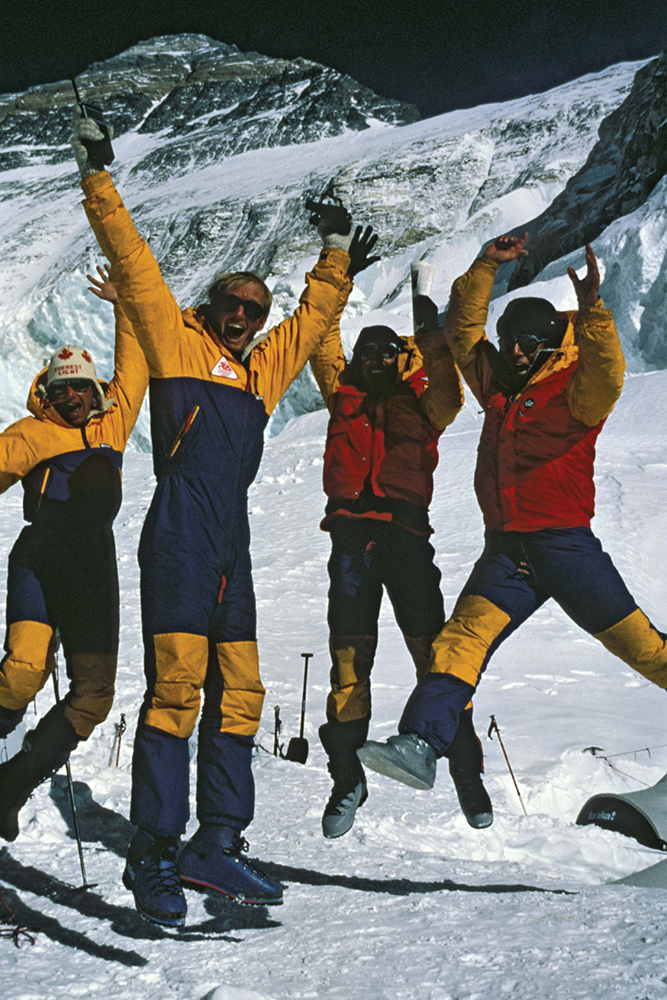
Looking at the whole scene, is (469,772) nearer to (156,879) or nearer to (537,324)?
(156,879)

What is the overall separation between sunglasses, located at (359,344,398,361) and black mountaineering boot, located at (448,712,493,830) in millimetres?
1354

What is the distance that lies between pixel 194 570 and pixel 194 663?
0.27m

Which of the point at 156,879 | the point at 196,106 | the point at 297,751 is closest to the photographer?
the point at 156,879

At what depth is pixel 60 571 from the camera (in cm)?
320

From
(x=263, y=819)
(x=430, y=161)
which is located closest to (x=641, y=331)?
(x=263, y=819)

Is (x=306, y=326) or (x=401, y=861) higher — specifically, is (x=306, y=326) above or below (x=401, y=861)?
above

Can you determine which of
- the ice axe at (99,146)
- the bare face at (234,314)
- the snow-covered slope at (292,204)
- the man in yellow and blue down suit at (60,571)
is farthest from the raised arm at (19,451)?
the snow-covered slope at (292,204)

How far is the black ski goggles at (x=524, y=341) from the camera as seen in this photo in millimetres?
3146

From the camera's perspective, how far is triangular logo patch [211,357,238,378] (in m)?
2.83

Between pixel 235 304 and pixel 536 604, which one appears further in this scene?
pixel 536 604

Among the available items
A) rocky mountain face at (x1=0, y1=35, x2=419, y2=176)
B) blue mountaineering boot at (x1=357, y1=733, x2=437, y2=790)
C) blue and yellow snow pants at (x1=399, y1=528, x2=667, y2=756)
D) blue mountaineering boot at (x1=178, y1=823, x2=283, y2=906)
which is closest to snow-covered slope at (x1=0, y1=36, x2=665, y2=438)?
rocky mountain face at (x1=0, y1=35, x2=419, y2=176)

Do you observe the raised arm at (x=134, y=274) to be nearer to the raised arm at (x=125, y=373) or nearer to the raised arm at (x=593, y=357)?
the raised arm at (x=125, y=373)

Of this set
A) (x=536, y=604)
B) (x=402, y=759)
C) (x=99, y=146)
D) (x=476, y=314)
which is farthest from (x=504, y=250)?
(x=402, y=759)

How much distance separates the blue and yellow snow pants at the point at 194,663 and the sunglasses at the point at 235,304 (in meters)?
0.59
